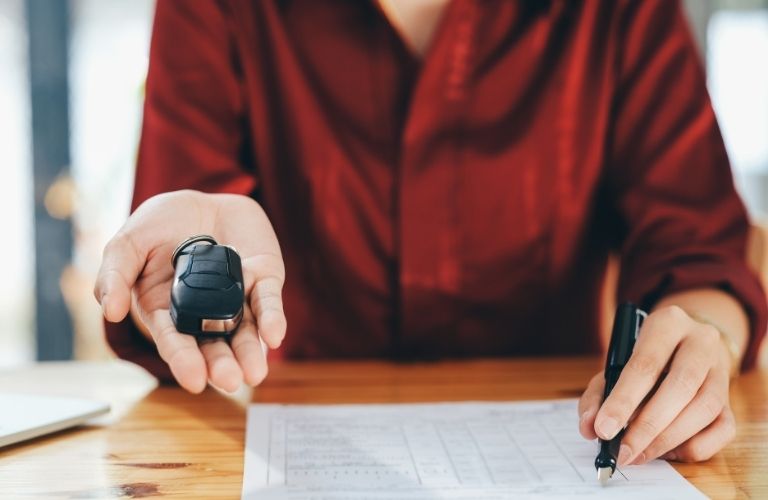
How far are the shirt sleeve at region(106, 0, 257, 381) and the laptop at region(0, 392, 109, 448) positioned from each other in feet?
0.85

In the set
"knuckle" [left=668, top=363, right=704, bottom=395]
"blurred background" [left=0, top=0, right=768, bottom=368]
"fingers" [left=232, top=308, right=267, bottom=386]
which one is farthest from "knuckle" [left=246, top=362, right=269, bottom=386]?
"blurred background" [left=0, top=0, right=768, bottom=368]

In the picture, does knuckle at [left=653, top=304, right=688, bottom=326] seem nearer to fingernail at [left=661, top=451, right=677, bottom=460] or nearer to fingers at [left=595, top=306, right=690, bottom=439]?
fingers at [left=595, top=306, right=690, bottom=439]

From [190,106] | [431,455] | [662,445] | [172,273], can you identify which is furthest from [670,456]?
[190,106]

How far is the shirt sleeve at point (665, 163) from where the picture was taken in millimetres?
983

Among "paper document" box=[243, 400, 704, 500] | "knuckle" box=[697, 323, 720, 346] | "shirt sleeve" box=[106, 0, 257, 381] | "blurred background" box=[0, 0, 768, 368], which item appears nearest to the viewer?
"paper document" box=[243, 400, 704, 500]

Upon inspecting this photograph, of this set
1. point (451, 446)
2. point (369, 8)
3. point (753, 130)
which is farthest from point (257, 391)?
point (753, 130)

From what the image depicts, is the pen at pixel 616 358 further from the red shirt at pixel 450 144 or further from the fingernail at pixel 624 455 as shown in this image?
the red shirt at pixel 450 144

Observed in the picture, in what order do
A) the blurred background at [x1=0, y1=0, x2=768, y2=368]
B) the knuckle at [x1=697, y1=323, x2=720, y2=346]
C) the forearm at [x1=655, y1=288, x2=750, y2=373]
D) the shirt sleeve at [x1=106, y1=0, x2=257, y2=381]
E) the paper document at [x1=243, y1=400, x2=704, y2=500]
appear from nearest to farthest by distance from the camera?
1. the paper document at [x1=243, y1=400, x2=704, y2=500]
2. the knuckle at [x1=697, y1=323, x2=720, y2=346]
3. the forearm at [x1=655, y1=288, x2=750, y2=373]
4. the shirt sleeve at [x1=106, y1=0, x2=257, y2=381]
5. the blurred background at [x1=0, y1=0, x2=768, y2=368]

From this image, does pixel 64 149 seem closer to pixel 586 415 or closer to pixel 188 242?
pixel 188 242

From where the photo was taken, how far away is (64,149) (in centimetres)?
269

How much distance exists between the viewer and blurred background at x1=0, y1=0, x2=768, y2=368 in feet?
8.77

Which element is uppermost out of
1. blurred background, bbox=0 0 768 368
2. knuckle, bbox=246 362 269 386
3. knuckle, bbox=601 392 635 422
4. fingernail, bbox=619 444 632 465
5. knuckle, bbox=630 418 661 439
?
knuckle, bbox=601 392 635 422

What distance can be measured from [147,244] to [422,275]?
0.45 meters

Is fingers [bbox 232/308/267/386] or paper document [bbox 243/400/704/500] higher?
fingers [bbox 232/308/267/386]
